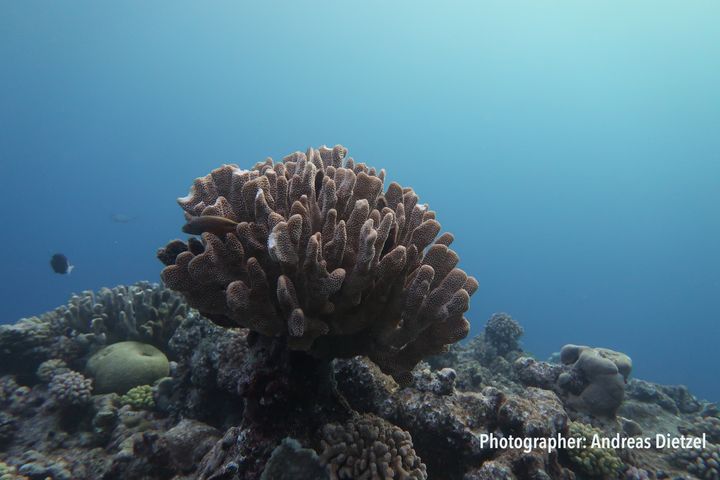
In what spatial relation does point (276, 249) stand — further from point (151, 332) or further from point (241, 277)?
point (151, 332)

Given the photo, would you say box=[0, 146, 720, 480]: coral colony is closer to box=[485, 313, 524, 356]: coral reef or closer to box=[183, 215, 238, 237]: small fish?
box=[183, 215, 238, 237]: small fish

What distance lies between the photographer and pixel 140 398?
232 inches

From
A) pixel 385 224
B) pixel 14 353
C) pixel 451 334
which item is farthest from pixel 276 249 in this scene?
pixel 14 353

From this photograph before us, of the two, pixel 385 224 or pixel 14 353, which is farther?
pixel 14 353

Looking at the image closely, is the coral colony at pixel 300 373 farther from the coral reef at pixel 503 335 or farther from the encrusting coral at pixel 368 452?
the coral reef at pixel 503 335

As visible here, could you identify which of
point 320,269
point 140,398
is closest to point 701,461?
point 320,269

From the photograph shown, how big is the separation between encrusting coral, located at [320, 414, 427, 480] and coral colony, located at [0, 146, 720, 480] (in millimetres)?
13

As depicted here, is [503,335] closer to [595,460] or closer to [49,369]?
[595,460]

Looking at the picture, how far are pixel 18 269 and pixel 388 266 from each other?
153263 mm

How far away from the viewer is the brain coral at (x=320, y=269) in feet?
8.92

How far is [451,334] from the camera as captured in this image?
3236 mm

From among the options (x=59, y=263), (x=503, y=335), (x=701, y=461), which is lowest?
(x=701, y=461)

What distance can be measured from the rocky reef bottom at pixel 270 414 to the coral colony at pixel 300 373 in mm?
23

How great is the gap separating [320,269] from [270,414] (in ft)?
4.70
